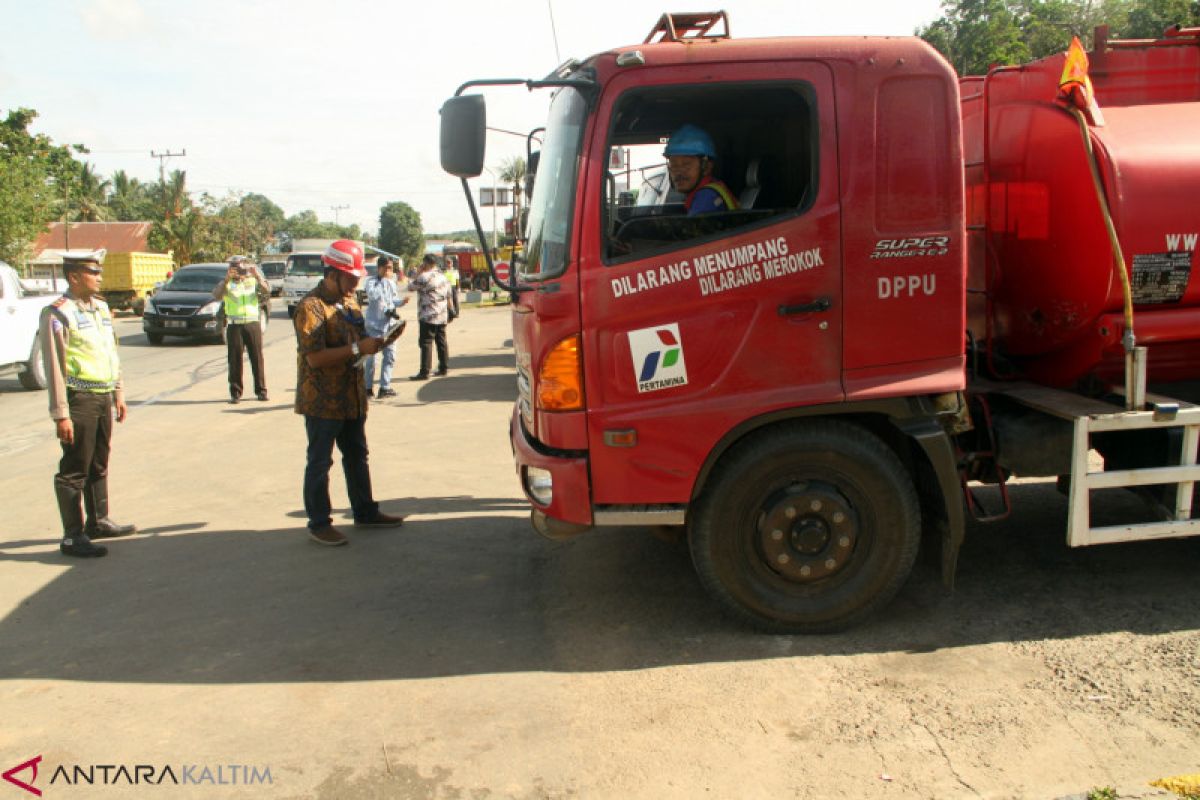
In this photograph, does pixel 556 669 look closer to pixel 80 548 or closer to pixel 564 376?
pixel 564 376

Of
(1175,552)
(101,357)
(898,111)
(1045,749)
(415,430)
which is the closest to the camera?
(1045,749)

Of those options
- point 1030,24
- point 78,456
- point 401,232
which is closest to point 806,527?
point 78,456

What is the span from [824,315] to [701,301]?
20.6 inches

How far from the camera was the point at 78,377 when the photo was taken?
5.54 m

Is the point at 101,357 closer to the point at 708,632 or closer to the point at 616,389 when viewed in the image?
the point at 616,389

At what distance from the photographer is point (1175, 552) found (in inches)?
201

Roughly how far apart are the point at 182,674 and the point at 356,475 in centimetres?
213

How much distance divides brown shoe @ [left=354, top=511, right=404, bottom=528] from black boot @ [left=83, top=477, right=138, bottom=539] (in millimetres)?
1505

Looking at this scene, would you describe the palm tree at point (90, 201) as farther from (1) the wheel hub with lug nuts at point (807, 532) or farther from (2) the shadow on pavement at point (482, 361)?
(1) the wheel hub with lug nuts at point (807, 532)

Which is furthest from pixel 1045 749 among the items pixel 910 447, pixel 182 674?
pixel 182 674

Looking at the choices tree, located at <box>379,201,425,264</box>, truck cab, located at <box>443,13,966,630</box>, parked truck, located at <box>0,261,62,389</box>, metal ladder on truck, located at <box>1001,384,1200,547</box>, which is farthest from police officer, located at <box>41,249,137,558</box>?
tree, located at <box>379,201,425,264</box>

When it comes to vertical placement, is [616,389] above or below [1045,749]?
above

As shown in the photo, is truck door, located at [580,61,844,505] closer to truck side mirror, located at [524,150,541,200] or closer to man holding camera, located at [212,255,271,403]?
truck side mirror, located at [524,150,541,200]

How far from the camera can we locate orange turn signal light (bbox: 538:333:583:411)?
388 cm
